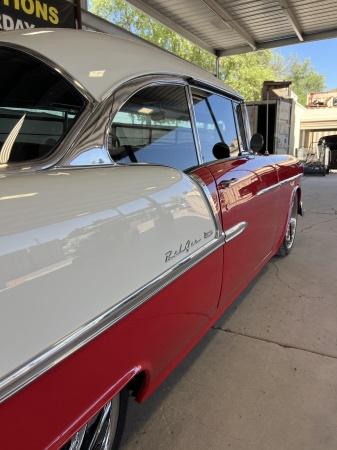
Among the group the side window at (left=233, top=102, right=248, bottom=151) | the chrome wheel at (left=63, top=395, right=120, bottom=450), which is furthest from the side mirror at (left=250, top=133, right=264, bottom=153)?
the chrome wheel at (left=63, top=395, right=120, bottom=450)

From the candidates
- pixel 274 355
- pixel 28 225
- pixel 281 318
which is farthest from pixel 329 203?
pixel 28 225

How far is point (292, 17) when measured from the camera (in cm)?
835

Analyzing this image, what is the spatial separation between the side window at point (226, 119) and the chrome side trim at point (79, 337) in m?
1.46

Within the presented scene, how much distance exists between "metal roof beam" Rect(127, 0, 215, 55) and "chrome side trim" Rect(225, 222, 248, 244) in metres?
6.40

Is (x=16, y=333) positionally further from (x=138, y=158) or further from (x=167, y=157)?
(x=167, y=157)

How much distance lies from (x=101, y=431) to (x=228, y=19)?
28.6ft

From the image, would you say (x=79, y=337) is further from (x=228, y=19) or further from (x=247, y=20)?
(x=247, y=20)

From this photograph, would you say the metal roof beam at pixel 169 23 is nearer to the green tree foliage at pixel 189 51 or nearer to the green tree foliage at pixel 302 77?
the green tree foliage at pixel 189 51

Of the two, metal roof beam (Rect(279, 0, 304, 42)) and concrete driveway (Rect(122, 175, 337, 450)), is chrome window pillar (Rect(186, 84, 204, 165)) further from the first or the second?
metal roof beam (Rect(279, 0, 304, 42))

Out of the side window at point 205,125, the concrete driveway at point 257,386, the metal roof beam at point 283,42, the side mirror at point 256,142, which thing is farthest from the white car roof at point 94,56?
the metal roof beam at point 283,42

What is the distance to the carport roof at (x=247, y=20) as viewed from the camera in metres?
7.81

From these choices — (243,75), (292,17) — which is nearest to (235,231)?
(292,17)

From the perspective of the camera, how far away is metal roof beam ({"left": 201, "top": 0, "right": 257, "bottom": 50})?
782 centimetres

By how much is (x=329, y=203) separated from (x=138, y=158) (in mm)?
7986
